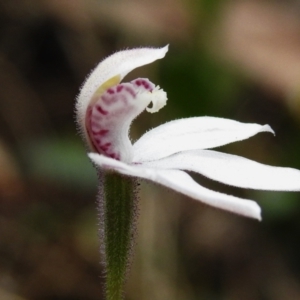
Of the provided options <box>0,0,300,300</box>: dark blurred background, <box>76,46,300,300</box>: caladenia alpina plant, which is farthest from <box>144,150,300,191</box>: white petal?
<box>0,0,300,300</box>: dark blurred background

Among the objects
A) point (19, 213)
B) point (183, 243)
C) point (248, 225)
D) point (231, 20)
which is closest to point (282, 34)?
point (231, 20)

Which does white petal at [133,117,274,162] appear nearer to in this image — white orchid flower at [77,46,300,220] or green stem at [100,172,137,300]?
white orchid flower at [77,46,300,220]

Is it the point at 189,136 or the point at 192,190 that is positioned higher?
the point at 189,136

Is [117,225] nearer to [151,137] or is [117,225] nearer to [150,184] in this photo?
[151,137]

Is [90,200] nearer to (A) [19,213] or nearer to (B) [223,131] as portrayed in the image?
(A) [19,213]

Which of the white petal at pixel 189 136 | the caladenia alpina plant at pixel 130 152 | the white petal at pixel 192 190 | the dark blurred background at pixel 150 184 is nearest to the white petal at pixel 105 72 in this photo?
the caladenia alpina plant at pixel 130 152

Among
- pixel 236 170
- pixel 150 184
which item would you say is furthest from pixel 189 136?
pixel 150 184

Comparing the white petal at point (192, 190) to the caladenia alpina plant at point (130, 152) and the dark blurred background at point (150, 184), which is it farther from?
the dark blurred background at point (150, 184)
